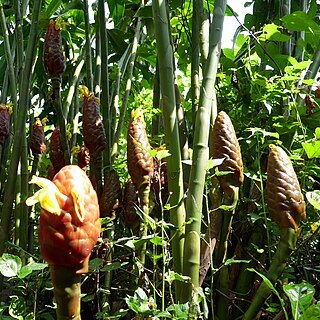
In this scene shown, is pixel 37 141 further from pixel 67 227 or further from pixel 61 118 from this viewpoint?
pixel 67 227

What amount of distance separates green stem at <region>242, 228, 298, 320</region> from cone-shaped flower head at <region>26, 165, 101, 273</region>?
0.99 ft

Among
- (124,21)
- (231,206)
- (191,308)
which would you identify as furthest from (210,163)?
(124,21)

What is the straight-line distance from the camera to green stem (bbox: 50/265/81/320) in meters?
0.50

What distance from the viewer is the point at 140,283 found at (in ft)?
2.72

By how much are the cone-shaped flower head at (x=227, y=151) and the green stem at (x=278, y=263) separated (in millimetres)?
106

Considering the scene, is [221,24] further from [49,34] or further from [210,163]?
[49,34]

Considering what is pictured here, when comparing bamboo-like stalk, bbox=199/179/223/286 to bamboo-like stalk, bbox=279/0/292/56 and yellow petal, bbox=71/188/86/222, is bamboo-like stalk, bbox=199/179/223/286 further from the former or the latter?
bamboo-like stalk, bbox=279/0/292/56

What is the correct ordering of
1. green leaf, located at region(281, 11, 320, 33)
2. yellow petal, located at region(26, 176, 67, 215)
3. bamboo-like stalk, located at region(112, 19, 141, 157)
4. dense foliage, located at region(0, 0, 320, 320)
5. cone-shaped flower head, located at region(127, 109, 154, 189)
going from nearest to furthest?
yellow petal, located at region(26, 176, 67, 215) < dense foliage, located at region(0, 0, 320, 320) < cone-shaped flower head, located at region(127, 109, 154, 189) < green leaf, located at region(281, 11, 320, 33) < bamboo-like stalk, located at region(112, 19, 141, 157)

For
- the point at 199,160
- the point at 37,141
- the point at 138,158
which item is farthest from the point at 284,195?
the point at 37,141

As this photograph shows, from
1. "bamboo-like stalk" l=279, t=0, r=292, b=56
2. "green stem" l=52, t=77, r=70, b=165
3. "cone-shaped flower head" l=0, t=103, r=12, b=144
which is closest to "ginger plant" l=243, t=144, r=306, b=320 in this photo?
"green stem" l=52, t=77, r=70, b=165

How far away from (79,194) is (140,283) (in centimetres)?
39

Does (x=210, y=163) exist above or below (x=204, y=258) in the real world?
above

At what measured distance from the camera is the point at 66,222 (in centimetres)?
47

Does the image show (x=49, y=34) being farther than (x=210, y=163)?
Yes
